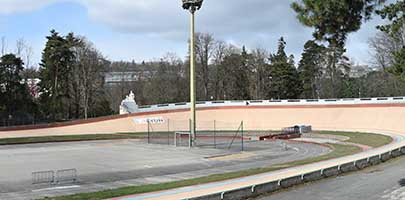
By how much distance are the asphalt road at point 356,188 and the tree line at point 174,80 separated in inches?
1543

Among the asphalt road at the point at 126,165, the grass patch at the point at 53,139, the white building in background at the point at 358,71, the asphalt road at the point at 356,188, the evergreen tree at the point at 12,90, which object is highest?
the white building in background at the point at 358,71

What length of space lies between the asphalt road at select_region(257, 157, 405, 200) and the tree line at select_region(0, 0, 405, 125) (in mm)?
39196

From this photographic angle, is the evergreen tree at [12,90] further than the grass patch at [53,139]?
Yes

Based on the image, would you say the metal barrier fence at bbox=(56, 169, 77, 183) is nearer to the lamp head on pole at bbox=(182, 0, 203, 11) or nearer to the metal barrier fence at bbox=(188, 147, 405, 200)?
the metal barrier fence at bbox=(188, 147, 405, 200)

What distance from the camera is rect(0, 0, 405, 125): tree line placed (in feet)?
241

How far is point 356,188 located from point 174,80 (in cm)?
8326

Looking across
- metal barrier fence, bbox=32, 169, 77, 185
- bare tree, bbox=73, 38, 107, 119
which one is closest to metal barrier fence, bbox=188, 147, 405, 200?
metal barrier fence, bbox=32, 169, 77, 185

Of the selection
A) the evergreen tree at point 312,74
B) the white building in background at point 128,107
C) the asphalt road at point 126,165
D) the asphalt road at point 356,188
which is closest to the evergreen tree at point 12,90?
the white building in background at point 128,107

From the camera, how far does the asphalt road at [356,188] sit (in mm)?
15648

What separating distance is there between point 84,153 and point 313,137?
28.1m

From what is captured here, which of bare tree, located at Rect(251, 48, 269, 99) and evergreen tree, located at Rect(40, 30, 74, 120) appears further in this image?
bare tree, located at Rect(251, 48, 269, 99)

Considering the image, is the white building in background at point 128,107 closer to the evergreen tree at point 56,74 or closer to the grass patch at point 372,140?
the evergreen tree at point 56,74

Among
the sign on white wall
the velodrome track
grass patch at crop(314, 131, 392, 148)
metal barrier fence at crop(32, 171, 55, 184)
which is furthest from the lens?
the sign on white wall

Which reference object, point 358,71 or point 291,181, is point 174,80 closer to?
point 358,71
